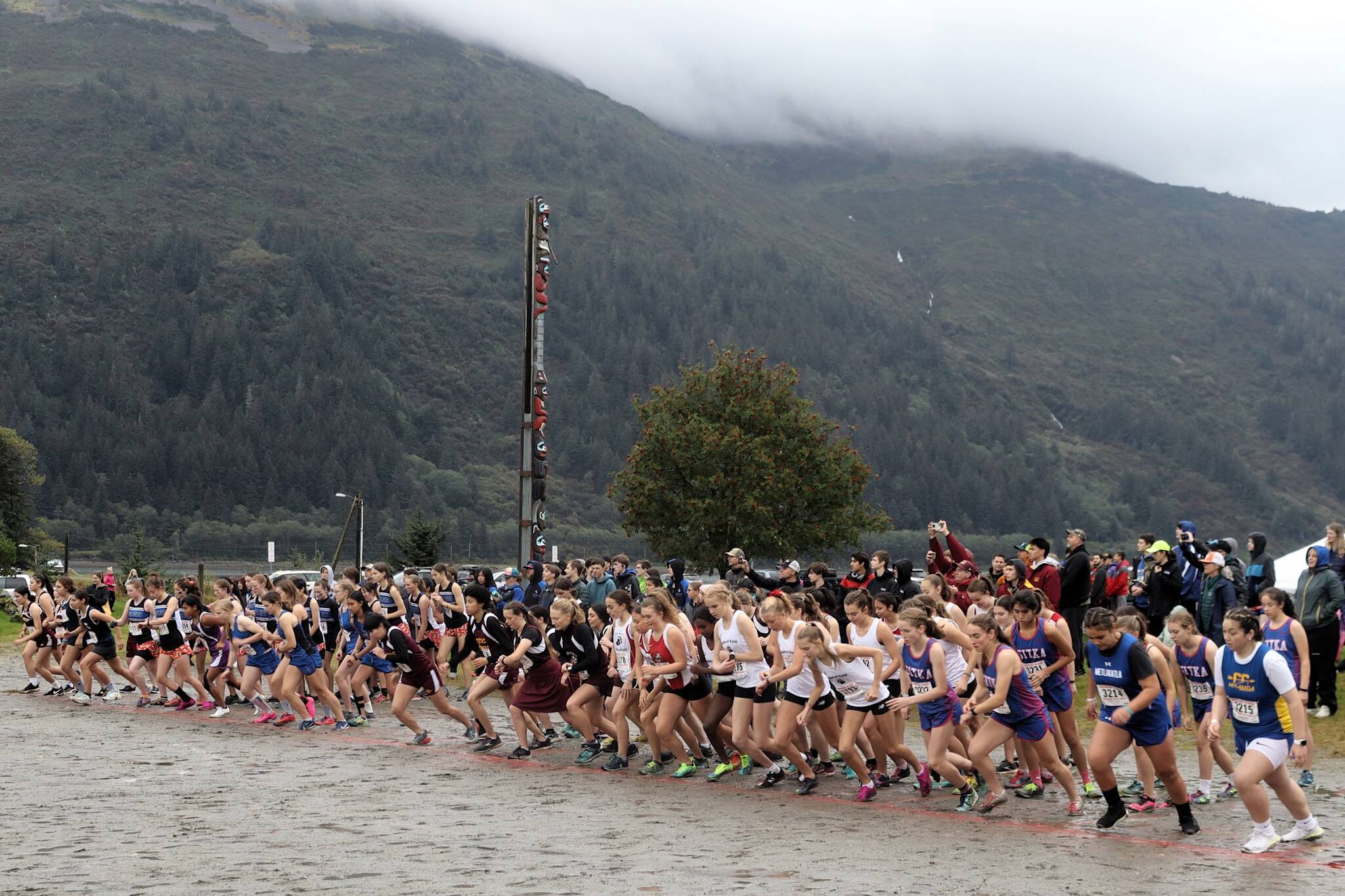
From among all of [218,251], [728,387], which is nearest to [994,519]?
[218,251]

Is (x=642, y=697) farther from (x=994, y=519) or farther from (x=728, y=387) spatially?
(x=994, y=519)

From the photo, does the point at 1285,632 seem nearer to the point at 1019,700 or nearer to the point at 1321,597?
the point at 1019,700

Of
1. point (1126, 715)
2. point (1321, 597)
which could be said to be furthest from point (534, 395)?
point (1126, 715)

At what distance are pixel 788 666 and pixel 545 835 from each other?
9.76ft

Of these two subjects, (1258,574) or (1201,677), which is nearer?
(1201,677)

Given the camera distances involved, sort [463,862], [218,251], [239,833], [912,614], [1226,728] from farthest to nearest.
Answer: [218,251]
[1226,728]
[912,614]
[239,833]
[463,862]

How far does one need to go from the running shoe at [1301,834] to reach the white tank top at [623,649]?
6115 mm

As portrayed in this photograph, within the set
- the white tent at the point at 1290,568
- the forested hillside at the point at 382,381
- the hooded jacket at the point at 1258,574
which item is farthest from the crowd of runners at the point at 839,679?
the forested hillside at the point at 382,381

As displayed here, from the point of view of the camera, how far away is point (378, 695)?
2070 centimetres

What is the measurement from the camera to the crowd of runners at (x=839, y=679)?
10.1m

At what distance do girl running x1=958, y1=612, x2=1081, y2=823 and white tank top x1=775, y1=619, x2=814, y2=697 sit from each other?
1.62 m

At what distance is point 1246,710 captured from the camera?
9625 millimetres

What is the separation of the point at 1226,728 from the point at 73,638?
15.9 meters

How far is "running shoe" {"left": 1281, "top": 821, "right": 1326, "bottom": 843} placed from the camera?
973cm
